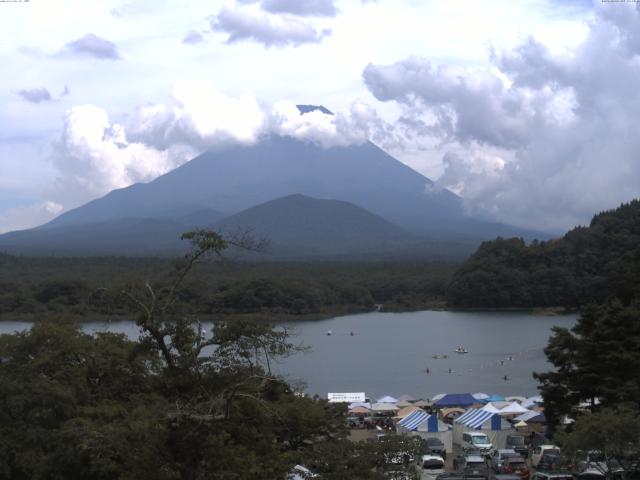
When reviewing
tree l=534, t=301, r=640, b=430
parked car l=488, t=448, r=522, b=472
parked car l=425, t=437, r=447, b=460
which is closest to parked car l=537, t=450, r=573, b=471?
parked car l=488, t=448, r=522, b=472

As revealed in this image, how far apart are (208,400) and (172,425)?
0.81ft

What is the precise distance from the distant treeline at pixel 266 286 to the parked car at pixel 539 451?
18257 mm

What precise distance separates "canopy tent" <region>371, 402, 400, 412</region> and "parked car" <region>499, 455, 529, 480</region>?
7.04 meters

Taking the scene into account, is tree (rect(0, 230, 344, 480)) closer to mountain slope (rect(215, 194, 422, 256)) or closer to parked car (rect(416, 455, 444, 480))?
parked car (rect(416, 455, 444, 480))

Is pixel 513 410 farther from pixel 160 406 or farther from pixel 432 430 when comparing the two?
pixel 160 406

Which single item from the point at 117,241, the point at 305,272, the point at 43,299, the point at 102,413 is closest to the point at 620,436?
the point at 102,413

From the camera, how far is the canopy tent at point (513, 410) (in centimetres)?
1633

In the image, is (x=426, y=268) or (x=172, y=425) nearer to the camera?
(x=172, y=425)

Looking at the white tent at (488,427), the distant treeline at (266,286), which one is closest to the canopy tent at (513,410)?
the white tent at (488,427)

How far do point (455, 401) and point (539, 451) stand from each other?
5.77 meters

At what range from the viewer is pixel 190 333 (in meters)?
5.49

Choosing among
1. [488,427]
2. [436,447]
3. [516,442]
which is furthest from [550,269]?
[436,447]

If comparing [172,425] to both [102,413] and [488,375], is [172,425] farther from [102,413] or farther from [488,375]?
[488,375]

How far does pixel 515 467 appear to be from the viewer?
11.1m
